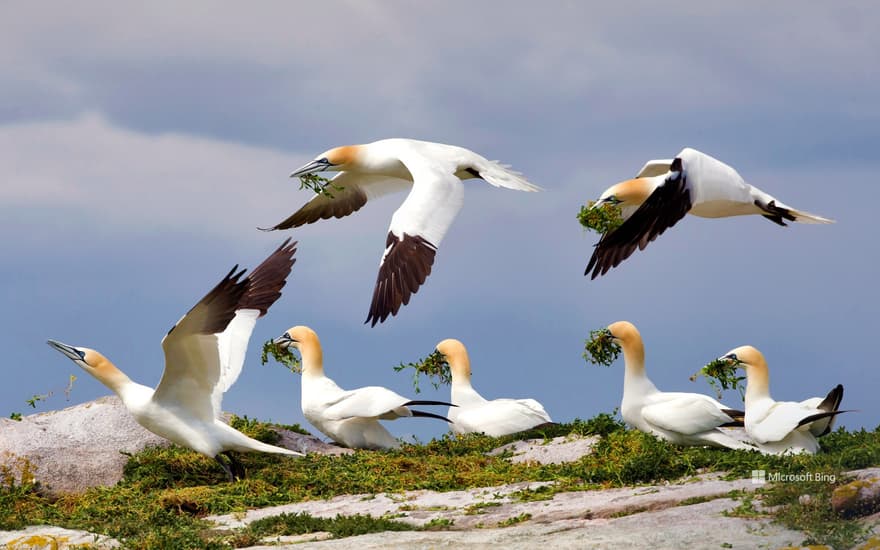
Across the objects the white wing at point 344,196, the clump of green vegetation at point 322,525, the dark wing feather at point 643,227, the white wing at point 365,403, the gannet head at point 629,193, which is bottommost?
the clump of green vegetation at point 322,525

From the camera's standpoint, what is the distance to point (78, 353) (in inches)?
496

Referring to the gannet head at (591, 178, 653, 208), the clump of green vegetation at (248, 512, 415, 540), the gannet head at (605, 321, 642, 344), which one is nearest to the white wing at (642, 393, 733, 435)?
the gannet head at (605, 321, 642, 344)

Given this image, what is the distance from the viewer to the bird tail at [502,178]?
13320mm

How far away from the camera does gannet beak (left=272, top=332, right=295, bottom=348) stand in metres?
14.8

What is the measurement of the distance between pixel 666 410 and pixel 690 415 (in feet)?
0.94

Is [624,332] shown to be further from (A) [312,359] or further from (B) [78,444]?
(B) [78,444]

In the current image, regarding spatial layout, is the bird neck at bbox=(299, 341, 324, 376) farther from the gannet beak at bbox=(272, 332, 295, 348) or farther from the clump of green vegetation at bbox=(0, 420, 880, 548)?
the clump of green vegetation at bbox=(0, 420, 880, 548)

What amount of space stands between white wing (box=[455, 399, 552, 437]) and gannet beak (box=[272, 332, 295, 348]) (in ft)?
7.95

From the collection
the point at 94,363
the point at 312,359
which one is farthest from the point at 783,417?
the point at 94,363


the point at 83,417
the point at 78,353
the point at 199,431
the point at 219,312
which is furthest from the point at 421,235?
the point at 83,417

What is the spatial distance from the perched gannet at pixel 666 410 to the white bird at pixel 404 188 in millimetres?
2075

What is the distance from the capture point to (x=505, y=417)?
13.5 m

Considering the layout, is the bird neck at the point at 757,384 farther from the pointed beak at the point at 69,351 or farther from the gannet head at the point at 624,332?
the pointed beak at the point at 69,351

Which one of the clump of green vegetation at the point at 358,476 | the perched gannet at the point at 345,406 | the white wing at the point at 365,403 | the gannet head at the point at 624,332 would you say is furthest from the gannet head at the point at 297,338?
the gannet head at the point at 624,332
